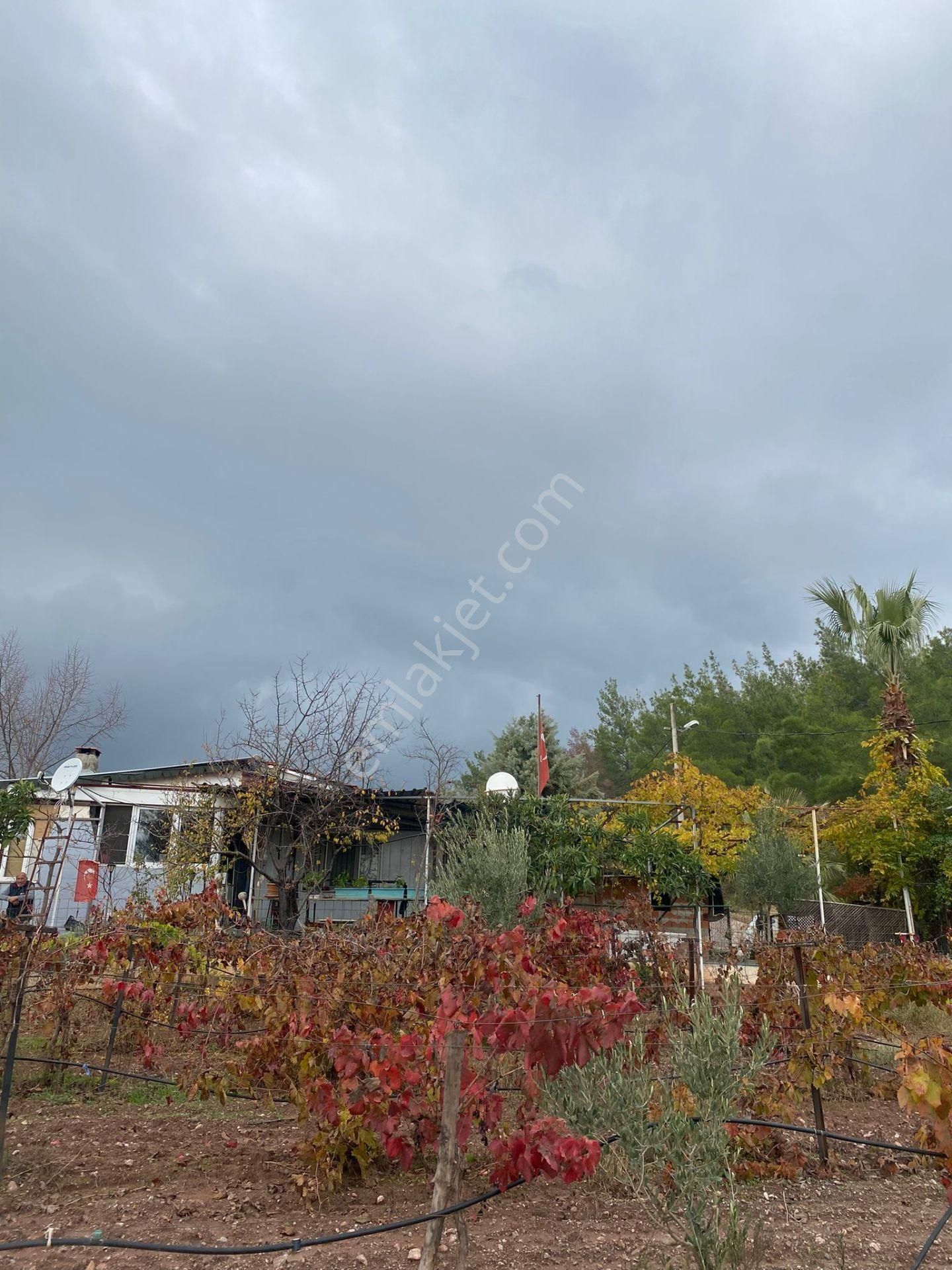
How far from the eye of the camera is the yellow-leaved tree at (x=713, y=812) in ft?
60.5

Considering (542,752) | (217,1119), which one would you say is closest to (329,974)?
(217,1119)

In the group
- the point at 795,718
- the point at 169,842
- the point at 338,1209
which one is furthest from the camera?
the point at 795,718

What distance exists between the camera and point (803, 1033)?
16.0ft

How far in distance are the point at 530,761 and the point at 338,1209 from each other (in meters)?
20.0

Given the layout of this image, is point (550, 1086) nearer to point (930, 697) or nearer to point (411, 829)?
point (411, 829)

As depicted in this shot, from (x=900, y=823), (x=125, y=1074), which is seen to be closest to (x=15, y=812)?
(x=125, y=1074)

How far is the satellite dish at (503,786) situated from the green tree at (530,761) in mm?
7688

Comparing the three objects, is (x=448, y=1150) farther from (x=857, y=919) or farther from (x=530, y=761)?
(x=530, y=761)

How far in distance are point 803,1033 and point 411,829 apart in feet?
44.2

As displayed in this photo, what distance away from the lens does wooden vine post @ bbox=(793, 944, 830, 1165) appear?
4.46 meters

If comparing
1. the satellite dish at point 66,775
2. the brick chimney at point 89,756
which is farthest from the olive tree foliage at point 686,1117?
the brick chimney at point 89,756

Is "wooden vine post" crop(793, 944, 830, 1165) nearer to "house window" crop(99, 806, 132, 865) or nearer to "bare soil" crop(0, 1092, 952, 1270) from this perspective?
"bare soil" crop(0, 1092, 952, 1270)

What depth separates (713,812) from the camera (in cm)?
1948

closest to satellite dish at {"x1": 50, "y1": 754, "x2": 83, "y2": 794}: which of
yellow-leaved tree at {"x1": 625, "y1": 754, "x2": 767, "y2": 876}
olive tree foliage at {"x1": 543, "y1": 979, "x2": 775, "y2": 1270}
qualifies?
olive tree foliage at {"x1": 543, "y1": 979, "x2": 775, "y2": 1270}
